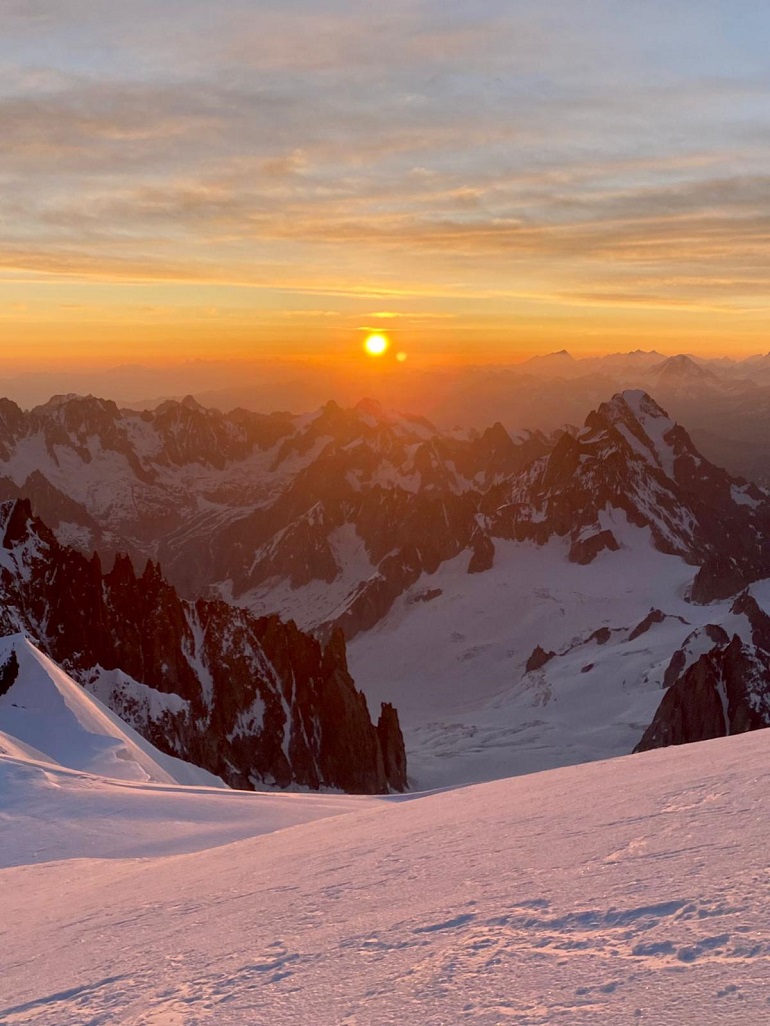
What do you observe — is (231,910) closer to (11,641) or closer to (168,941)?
(168,941)

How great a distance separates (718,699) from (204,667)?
206ft

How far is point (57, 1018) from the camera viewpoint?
8805 millimetres

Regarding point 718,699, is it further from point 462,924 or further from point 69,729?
point 462,924

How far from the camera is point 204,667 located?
111000mm

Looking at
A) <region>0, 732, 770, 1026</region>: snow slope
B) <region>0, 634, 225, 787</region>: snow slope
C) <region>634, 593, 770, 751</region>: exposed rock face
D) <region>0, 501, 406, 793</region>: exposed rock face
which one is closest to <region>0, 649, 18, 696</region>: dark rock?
<region>0, 634, 225, 787</region>: snow slope

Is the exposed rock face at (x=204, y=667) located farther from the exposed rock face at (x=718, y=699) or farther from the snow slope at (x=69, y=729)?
the exposed rock face at (x=718, y=699)

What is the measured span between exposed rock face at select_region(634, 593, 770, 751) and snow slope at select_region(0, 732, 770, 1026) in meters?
104

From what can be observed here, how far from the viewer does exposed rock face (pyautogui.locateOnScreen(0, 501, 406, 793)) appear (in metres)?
94.9

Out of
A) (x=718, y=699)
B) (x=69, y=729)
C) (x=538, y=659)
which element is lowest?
(x=538, y=659)

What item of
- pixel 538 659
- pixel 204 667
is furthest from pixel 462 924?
pixel 538 659

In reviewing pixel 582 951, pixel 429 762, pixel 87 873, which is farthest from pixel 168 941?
pixel 429 762

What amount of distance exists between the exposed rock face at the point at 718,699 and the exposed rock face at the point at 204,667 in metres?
34.0

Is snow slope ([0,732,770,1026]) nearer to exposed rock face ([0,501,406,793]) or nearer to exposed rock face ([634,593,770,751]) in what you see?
exposed rock face ([0,501,406,793])

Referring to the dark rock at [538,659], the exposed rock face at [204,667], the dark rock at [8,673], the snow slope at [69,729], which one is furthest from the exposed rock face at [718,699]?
the dark rock at [8,673]
